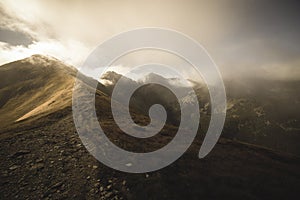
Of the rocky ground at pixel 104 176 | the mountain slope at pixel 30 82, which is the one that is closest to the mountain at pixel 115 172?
the rocky ground at pixel 104 176

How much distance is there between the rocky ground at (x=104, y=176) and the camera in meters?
18.2

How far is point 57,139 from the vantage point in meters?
27.9

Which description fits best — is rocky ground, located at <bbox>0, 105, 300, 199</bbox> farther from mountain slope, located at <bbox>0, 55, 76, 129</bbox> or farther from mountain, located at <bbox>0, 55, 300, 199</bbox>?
mountain slope, located at <bbox>0, 55, 76, 129</bbox>

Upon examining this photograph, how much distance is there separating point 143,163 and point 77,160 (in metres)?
7.32

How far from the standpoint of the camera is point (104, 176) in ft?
66.6

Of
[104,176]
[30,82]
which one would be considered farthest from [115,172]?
[30,82]

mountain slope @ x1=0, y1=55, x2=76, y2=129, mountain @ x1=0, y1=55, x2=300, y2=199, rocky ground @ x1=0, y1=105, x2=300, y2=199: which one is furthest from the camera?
mountain slope @ x1=0, y1=55, x2=76, y2=129

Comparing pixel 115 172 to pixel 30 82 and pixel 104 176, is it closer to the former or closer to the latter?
pixel 104 176

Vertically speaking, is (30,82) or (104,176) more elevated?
(30,82)

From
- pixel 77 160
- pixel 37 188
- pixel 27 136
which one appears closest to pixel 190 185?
pixel 77 160

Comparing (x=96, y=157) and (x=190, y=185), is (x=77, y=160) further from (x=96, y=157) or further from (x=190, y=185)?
(x=190, y=185)

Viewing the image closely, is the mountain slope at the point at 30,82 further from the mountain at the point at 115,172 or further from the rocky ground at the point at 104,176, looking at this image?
the rocky ground at the point at 104,176

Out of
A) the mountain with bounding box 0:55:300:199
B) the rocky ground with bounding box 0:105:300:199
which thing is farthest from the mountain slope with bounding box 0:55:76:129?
the rocky ground with bounding box 0:105:300:199

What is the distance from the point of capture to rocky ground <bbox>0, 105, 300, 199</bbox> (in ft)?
59.7
